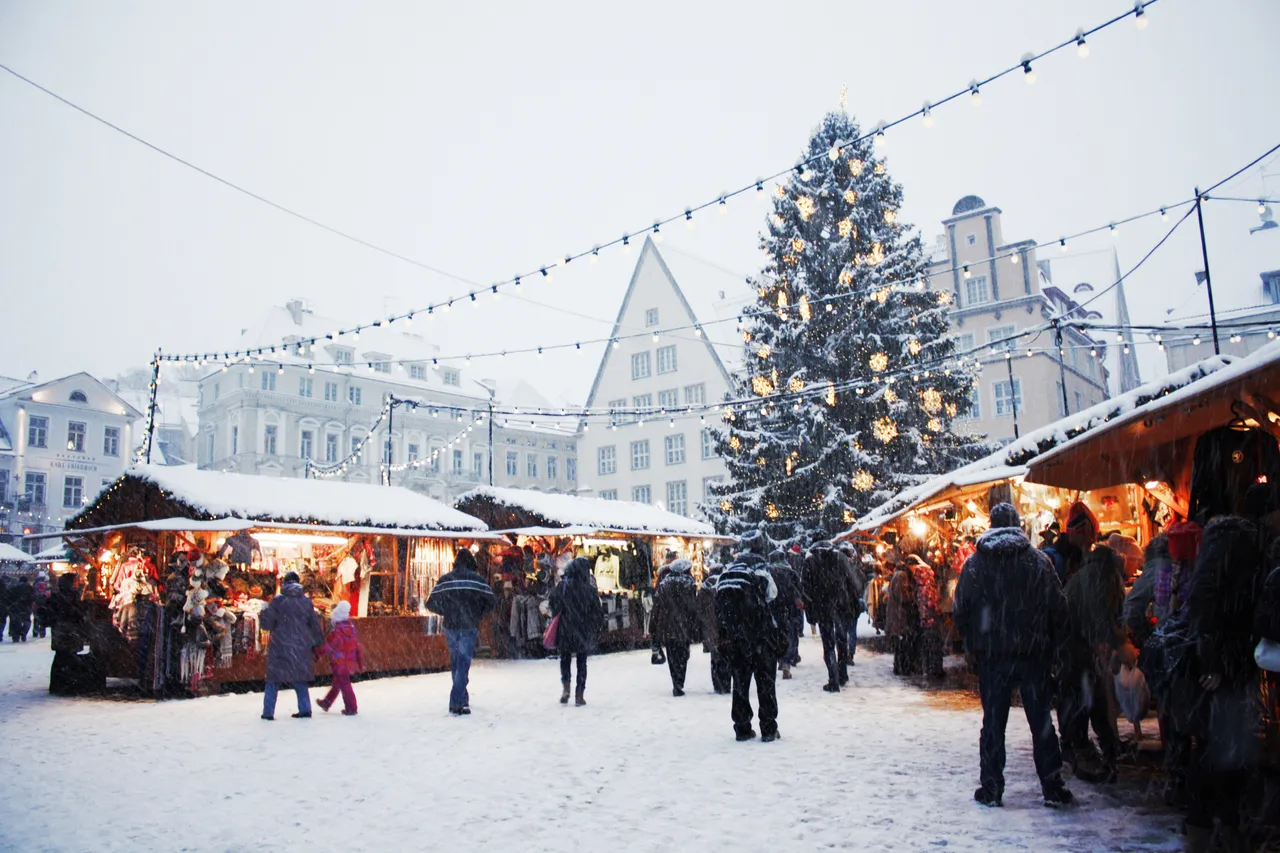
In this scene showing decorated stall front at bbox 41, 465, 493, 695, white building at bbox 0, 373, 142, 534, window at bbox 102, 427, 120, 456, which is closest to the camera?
decorated stall front at bbox 41, 465, 493, 695

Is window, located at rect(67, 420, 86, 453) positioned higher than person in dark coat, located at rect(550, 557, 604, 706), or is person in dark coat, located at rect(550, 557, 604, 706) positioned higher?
window, located at rect(67, 420, 86, 453)

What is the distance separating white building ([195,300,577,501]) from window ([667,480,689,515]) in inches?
337

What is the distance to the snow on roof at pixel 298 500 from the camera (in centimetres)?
1421

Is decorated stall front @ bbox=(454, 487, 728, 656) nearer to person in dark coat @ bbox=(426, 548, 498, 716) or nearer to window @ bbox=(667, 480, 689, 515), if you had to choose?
person in dark coat @ bbox=(426, 548, 498, 716)

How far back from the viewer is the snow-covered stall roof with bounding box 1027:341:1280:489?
4.64 m

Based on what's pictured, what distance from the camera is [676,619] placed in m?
11.8

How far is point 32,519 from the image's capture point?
141 feet

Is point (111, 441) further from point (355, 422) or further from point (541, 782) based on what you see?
point (541, 782)

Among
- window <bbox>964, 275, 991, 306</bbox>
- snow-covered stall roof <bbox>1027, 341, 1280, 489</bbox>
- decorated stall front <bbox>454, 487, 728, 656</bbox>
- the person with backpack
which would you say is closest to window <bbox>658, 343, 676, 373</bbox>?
window <bbox>964, 275, 991, 306</bbox>

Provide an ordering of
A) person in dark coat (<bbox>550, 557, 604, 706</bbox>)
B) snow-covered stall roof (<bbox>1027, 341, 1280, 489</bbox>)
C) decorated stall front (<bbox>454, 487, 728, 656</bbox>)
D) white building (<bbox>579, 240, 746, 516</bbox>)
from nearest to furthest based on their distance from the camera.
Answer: snow-covered stall roof (<bbox>1027, 341, 1280, 489</bbox>) < person in dark coat (<bbox>550, 557, 604, 706</bbox>) < decorated stall front (<bbox>454, 487, 728, 656</bbox>) < white building (<bbox>579, 240, 746, 516</bbox>)

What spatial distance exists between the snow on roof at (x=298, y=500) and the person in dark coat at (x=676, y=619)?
255 inches

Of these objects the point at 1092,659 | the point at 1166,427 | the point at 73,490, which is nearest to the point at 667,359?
the point at 73,490

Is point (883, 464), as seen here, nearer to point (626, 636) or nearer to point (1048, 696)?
point (626, 636)

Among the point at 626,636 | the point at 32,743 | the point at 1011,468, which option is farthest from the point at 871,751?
the point at 626,636
